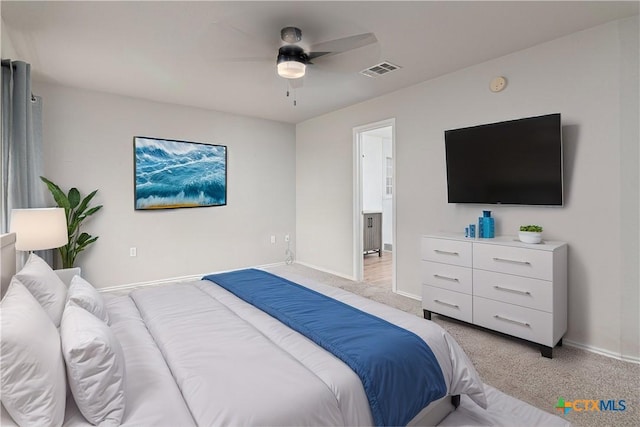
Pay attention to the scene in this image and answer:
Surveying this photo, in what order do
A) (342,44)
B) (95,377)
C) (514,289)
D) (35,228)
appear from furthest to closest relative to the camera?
1. (514,289)
2. (35,228)
3. (342,44)
4. (95,377)

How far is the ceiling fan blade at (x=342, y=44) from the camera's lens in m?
2.21

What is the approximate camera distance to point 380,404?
1363mm

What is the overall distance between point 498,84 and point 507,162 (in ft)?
2.56

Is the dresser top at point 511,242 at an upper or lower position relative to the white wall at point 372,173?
lower

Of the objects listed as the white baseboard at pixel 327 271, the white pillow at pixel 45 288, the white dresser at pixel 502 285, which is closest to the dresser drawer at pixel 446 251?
the white dresser at pixel 502 285

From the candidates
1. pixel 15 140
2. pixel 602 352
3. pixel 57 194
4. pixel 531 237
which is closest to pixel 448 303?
pixel 531 237

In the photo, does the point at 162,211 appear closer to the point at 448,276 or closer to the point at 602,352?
the point at 448,276

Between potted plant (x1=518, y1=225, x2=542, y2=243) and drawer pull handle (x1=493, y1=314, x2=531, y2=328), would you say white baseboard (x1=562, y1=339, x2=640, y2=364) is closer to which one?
drawer pull handle (x1=493, y1=314, x2=531, y2=328)

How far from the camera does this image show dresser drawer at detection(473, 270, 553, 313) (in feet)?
8.58

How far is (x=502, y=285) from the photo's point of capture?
2848 mm

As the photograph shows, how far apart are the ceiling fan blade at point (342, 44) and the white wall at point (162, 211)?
Answer: 296 centimetres

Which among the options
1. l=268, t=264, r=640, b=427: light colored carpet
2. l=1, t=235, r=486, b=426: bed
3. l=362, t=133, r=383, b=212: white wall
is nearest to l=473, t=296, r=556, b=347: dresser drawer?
l=268, t=264, r=640, b=427: light colored carpet

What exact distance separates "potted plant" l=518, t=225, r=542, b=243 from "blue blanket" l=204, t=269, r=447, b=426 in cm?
172

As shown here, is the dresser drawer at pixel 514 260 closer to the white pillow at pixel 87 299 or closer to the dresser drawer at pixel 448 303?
the dresser drawer at pixel 448 303
